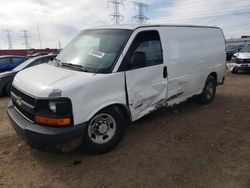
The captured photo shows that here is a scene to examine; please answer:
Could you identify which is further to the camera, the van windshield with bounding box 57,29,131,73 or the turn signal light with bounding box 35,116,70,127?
the van windshield with bounding box 57,29,131,73

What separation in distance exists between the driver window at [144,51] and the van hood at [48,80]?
87 centimetres

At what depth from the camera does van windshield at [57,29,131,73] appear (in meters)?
4.48

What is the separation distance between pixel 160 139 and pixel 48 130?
218cm

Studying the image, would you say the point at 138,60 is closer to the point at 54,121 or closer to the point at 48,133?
the point at 54,121

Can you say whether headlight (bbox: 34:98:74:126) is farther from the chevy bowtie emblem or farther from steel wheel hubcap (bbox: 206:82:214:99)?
steel wheel hubcap (bbox: 206:82:214:99)

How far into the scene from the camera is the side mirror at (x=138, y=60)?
4734mm

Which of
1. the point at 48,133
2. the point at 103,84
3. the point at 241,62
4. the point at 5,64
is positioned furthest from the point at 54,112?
the point at 241,62

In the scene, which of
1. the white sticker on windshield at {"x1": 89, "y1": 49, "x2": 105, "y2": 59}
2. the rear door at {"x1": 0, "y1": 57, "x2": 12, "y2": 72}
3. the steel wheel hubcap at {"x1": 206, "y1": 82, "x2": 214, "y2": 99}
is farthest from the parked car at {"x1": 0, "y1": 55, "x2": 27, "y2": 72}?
the white sticker on windshield at {"x1": 89, "y1": 49, "x2": 105, "y2": 59}

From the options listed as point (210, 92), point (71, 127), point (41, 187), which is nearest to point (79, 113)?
point (71, 127)

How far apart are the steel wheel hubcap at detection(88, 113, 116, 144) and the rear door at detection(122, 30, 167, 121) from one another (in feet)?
1.59

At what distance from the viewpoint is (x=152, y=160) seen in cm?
425

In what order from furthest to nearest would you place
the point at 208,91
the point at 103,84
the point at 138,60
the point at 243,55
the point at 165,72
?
the point at 243,55
the point at 208,91
the point at 165,72
the point at 138,60
the point at 103,84

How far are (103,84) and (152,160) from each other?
142 centimetres

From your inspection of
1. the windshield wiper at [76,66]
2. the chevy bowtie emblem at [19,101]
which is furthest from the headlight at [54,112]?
the windshield wiper at [76,66]
